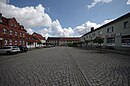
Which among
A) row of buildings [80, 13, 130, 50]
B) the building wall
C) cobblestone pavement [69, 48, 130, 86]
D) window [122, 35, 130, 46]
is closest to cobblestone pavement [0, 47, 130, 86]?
cobblestone pavement [69, 48, 130, 86]

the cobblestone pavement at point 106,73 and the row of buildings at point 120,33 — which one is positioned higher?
the row of buildings at point 120,33

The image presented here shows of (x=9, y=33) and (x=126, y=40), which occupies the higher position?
(x=9, y=33)

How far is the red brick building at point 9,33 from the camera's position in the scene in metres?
30.6

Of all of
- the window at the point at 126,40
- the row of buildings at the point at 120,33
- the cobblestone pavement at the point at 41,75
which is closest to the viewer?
the cobblestone pavement at the point at 41,75

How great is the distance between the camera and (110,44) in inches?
1260

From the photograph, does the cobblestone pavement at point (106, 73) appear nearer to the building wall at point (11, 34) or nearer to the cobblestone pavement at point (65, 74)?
the cobblestone pavement at point (65, 74)

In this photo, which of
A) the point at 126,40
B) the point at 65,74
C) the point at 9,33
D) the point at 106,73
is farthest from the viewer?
the point at 9,33

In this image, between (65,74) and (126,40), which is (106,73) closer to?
(65,74)

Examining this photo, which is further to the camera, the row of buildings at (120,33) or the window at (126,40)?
the row of buildings at (120,33)

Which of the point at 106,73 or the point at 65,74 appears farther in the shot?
the point at 106,73

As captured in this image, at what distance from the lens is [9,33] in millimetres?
33938

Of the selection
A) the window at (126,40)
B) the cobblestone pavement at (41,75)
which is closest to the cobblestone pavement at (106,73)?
the cobblestone pavement at (41,75)

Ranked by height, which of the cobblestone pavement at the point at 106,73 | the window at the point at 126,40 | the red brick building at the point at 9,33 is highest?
the red brick building at the point at 9,33

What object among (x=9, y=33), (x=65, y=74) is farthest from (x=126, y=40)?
(x=9, y=33)
